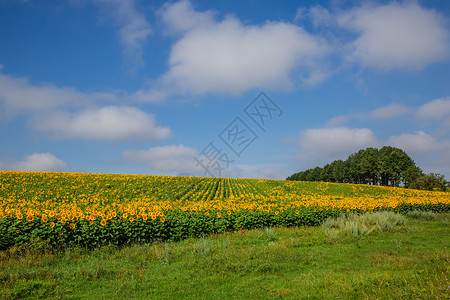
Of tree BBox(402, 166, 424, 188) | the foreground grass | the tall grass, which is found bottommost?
the foreground grass

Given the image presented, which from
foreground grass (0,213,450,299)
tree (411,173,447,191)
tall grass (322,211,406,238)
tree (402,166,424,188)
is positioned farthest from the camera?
tree (402,166,424,188)

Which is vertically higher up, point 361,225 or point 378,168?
point 378,168

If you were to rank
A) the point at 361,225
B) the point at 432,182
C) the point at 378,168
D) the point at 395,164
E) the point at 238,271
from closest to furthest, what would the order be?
the point at 238,271 < the point at 361,225 < the point at 432,182 < the point at 395,164 < the point at 378,168

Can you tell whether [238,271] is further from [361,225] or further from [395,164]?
[395,164]

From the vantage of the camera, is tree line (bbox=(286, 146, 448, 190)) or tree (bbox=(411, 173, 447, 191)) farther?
tree line (bbox=(286, 146, 448, 190))

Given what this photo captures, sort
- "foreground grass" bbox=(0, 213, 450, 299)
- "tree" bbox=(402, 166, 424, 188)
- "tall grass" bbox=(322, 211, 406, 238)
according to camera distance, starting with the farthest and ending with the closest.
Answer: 1. "tree" bbox=(402, 166, 424, 188)
2. "tall grass" bbox=(322, 211, 406, 238)
3. "foreground grass" bbox=(0, 213, 450, 299)

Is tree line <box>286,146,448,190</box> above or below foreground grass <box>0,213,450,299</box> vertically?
above

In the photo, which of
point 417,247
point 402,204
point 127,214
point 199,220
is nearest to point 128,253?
point 127,214

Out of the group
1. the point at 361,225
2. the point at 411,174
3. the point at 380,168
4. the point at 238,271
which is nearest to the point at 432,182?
the point at 411,174

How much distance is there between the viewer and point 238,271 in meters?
7.27

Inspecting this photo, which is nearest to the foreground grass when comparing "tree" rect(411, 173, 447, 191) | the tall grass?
the tall grass

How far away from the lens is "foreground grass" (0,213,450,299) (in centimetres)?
593

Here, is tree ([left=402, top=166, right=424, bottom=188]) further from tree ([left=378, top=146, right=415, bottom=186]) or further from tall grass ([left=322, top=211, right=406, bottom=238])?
tall grass ([left=322, top=211, right=406, bottom=238])

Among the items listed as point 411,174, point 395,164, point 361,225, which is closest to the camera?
point 361,225
